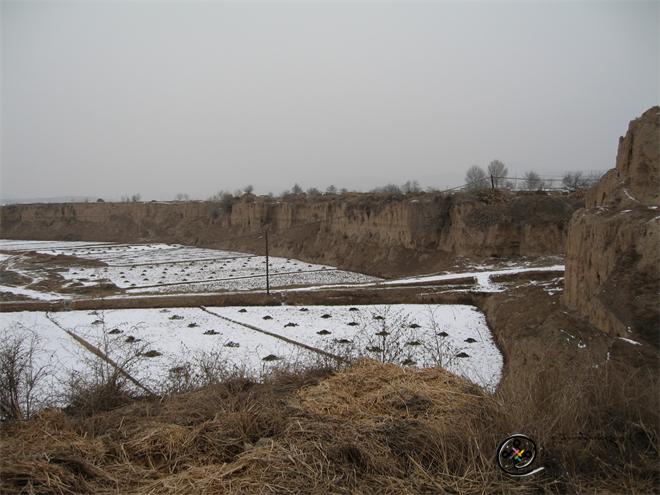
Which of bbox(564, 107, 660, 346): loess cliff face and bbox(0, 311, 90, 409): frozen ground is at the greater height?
bbox(564, 107, 660, 346): loess cliff face

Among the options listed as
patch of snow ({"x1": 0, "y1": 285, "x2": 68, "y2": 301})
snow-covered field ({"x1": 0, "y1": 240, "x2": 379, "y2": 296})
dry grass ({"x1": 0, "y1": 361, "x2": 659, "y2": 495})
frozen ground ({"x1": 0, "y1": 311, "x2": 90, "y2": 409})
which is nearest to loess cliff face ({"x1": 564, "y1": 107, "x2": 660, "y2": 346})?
dry grass ({"x1": 0, "y1": 361, "x2": 659, "y2": 495})

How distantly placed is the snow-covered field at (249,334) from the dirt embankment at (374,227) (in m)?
12.0

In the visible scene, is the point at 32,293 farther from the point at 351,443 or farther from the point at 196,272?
the point at 351,443

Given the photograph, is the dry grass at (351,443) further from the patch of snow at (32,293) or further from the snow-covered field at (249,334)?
the patch of snow at (32,293)

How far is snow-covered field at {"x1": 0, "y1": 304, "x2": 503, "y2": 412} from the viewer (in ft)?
35.0

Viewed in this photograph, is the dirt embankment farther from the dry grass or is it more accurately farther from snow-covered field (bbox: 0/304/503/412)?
the dry grass

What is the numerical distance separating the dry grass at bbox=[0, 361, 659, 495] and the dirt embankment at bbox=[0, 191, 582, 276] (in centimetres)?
2454

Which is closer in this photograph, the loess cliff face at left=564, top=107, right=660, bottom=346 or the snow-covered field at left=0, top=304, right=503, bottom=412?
the loess cliff face at left=564, top=107, right=660, bottom=346

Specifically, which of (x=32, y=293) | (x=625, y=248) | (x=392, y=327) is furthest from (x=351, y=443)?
(x=32, y=293)

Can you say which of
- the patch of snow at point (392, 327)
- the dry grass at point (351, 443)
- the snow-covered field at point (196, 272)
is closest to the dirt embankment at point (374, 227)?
the snow-covered field at point (196, 272)

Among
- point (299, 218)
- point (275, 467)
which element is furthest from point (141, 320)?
point (299, 218)

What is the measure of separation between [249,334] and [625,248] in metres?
10.5

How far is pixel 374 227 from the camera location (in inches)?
1383

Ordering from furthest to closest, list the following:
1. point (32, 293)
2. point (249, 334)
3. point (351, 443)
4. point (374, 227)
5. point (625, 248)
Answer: point (374, 227), point (32, 293), point (249, 334), point (625, 248), point (351, 443)
